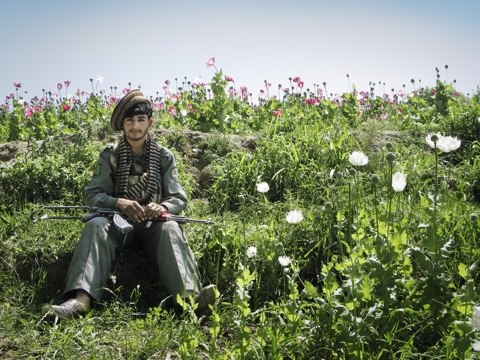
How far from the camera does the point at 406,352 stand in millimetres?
2281

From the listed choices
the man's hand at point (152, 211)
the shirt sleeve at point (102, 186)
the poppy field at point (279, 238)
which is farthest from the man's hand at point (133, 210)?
the poppy field at point (279, 238)

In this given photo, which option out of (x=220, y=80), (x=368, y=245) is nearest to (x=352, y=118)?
(x=220, y=80)

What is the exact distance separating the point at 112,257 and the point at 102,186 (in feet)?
1.97

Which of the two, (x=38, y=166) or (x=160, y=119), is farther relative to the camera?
(x=160, y=119)

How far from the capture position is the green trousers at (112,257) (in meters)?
3.14

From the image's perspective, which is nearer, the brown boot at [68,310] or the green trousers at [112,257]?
the brown boot at [68,310]

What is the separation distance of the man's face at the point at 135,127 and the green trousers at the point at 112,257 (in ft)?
2.29

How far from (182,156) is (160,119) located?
152cm

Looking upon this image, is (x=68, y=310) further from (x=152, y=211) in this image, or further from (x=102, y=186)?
(x=102, y=186)

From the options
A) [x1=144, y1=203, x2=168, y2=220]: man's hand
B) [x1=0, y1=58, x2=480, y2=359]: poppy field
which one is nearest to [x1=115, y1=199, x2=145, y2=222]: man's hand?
[x1=144, y1=203, x2=168, y2=220]: man's hand

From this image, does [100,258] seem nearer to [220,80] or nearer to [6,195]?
[6,195]

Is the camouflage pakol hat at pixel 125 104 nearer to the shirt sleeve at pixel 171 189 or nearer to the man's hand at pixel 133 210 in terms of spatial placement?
the shirt sleeve at pixel 171 189

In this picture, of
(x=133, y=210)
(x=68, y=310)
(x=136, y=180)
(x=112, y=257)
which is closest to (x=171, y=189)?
(x=136, y=180)

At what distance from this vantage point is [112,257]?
338 cm
